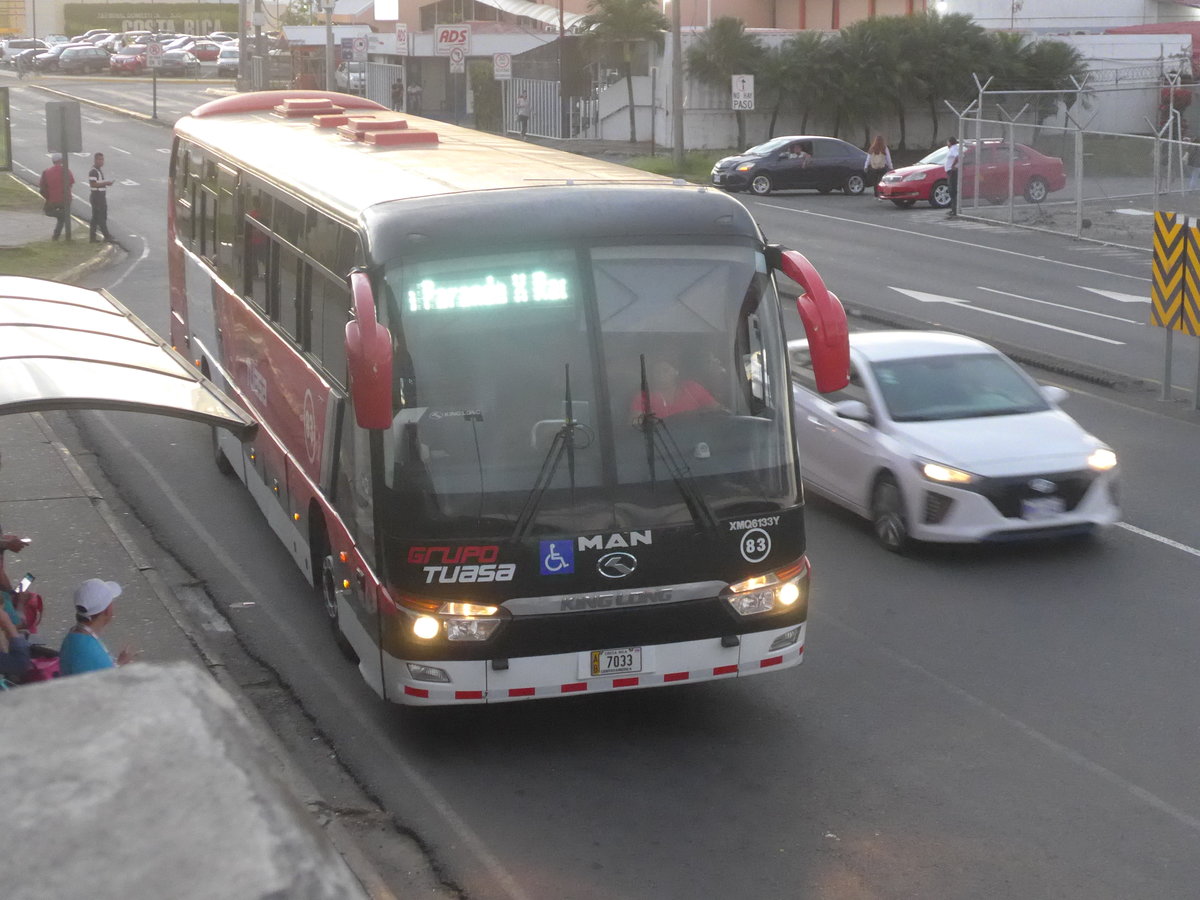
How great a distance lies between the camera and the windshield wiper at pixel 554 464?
7.51 metres

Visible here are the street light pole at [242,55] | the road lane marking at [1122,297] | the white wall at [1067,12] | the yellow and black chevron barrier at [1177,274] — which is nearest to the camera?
the yellow and black chevron barrier at [1177,274]

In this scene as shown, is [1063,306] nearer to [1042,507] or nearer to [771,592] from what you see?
[1042,507]

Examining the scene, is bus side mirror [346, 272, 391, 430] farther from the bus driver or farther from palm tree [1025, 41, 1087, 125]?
palm tree [1025, 41, 1087, 125]

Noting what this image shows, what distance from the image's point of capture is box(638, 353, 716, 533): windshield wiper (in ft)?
25.2

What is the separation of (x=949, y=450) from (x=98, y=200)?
936 inches

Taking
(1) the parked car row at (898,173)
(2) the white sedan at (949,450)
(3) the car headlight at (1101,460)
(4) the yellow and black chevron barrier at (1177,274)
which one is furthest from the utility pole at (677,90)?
(3) the car headlight at (1101,460)

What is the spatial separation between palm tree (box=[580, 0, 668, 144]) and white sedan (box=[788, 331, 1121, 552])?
46036 millimetres

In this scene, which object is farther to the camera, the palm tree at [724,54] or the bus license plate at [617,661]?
the palm tree at [724,54]

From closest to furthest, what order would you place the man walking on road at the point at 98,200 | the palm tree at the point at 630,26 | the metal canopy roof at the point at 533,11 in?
the man walking on road at the point at 98,200, the palm tree at the point at 630,26, the metal canopy roof at the point at 533,11

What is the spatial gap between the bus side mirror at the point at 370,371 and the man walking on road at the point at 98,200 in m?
25.2

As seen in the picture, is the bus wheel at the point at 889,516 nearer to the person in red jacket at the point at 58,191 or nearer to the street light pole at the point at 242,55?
the person in red jacket at the point at 58,191

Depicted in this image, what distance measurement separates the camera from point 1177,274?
1662 cm

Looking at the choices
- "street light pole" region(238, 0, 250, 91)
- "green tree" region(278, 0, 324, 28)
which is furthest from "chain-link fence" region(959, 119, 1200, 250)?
"green tree" region(278, 0, 324, 28)

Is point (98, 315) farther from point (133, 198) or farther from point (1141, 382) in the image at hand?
point (133, 198)
